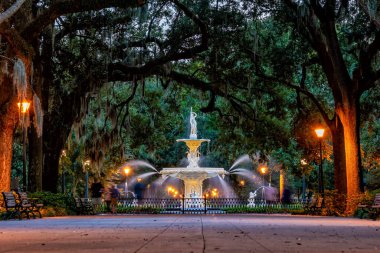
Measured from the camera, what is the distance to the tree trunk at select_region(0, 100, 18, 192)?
21594mm

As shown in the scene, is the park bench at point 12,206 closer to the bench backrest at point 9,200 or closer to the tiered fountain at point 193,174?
the bench backrest at point 9,200

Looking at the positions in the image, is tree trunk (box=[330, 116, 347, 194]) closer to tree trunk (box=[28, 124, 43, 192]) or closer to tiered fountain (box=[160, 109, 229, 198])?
tree trunk (box=[28, 124, 43, 192])

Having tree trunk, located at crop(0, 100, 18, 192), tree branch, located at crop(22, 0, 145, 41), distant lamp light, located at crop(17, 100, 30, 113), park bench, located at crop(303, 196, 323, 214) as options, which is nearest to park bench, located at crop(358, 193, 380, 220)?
park bench, located at crop(303, 196, 323, 214)

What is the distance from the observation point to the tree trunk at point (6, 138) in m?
21.6

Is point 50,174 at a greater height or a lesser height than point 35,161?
lesser

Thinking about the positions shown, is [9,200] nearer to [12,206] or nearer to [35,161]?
[12,206]

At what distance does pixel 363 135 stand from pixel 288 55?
1813 cm

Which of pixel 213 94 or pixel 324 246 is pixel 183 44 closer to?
pixel 213 94

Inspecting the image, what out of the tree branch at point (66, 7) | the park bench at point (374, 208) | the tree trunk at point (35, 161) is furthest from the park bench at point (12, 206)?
the park bench at point (374, 208)

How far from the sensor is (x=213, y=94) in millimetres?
30625

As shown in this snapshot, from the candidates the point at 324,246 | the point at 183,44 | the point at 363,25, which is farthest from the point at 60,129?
the point at 324,246

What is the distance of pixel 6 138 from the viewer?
21.8 meters

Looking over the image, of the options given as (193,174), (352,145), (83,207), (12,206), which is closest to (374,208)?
(352,145)

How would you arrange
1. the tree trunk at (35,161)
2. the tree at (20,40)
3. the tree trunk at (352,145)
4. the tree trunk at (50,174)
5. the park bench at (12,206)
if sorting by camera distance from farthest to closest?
the tree trunk at (50,174) → the tree trunk at (35,161) → the tree trunk at (352,145) → the park bench at (12,206) → the tree at (20,40)
